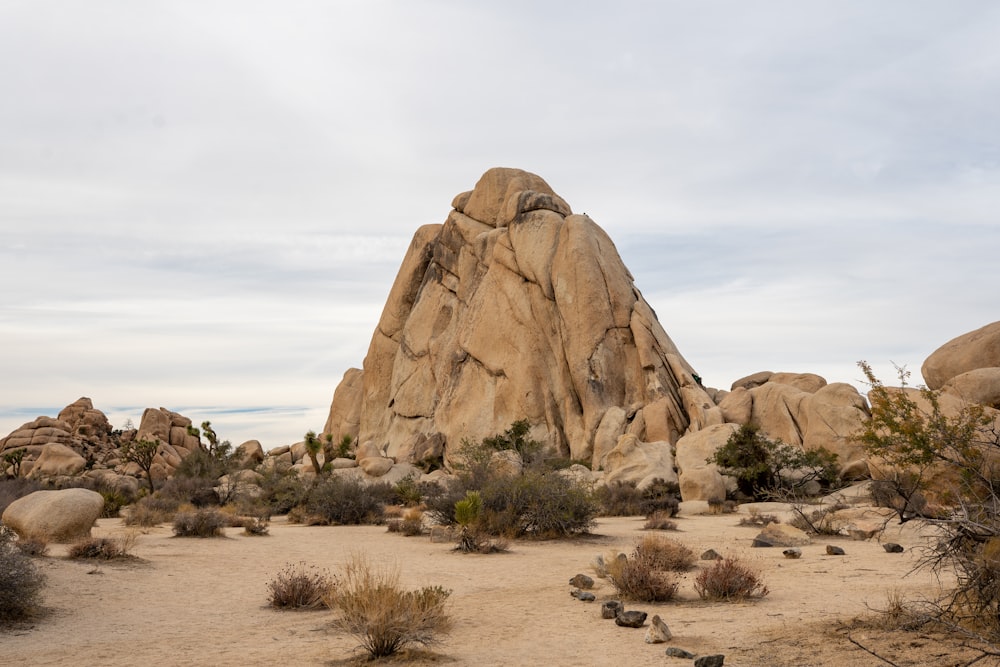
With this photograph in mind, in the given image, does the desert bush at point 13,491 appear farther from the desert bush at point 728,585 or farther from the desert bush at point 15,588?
the desert bush at point 728,585

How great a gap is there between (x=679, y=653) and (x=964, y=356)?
25683 millimetres

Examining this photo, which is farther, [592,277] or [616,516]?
[592,277]

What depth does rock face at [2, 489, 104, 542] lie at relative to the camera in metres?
14.8

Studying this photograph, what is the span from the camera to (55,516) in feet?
48.9

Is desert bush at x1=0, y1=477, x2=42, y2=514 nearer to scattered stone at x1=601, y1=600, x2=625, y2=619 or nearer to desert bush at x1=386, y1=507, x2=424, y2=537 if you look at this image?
desert bush at x1=386, y1=507, x2=424, y2=537

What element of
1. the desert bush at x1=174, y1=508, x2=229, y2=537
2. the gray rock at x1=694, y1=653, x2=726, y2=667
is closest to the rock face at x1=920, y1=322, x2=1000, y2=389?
the desert bush at x1=174, y1=508, x2=229, y2=537

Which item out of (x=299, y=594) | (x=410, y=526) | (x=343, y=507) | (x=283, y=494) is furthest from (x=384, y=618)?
(x=283, y=494)

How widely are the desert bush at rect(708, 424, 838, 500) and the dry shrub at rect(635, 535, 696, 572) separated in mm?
16090

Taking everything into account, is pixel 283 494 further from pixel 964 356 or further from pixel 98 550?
pixel 964 356

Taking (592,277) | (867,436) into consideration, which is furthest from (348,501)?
(592,277)

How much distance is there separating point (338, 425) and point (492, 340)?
2468 cm

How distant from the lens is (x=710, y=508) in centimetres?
2447

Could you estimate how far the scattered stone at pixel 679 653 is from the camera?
23.2 ft

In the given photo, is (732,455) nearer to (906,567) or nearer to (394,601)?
(906,567)
